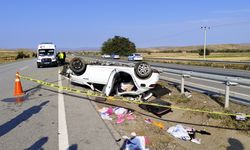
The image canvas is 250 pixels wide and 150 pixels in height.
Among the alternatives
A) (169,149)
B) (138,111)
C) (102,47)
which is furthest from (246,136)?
(102,47)

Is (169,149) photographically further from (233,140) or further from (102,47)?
(102,47)

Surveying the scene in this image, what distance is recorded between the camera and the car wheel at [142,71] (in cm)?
931

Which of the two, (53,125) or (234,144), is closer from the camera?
(234,144)

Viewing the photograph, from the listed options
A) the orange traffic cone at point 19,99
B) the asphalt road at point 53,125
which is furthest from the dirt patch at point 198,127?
the orange traffic cone at point 19,99

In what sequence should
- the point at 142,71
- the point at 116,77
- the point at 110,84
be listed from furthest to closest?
the point at 116,77, the point at 110,84, the point at 142,71

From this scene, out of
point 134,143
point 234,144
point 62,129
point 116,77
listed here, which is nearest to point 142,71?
point 116,77

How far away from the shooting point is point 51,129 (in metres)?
6.20

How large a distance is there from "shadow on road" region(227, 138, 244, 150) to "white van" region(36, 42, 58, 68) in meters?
27.3

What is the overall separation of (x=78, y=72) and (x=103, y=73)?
1.48 meters

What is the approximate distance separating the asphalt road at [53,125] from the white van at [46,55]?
21.4 m

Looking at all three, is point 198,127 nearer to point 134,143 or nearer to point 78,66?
point 134,143

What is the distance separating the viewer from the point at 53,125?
257 inches

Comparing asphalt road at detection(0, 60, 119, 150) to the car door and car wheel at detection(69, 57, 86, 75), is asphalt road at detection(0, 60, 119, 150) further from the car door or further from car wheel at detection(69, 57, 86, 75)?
car wheel at detection(69, 57, 86, 75)

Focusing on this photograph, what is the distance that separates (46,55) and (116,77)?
23.3 meters
